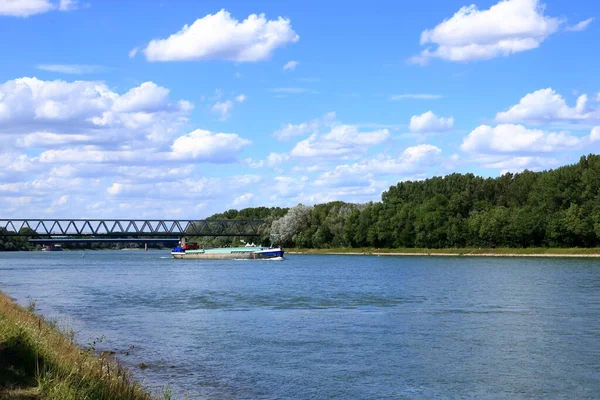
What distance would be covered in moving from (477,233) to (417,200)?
2737 centimetres

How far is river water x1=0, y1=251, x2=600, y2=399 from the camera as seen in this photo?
26.0 m

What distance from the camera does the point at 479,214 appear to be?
152250 mm

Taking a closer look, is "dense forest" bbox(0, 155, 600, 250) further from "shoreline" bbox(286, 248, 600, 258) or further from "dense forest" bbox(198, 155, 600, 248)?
"shoreline" bbox(286, 248, 600, 258)

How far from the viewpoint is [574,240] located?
133375 mm

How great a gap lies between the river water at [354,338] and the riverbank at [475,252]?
65.2m

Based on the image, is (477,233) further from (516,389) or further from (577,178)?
(516,389)

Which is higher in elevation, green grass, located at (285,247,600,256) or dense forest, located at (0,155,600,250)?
dense forest, located at (0,155,600,250)

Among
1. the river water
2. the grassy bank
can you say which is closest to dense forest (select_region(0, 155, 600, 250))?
the river water

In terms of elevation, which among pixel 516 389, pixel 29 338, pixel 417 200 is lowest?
pixel 516 389

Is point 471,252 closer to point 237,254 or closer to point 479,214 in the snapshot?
point 479,214

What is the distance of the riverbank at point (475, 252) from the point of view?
131 meters

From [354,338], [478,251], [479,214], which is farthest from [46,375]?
[478,251]

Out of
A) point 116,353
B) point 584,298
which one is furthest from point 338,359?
point 584,298

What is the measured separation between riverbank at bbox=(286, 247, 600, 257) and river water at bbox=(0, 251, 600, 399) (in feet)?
214
